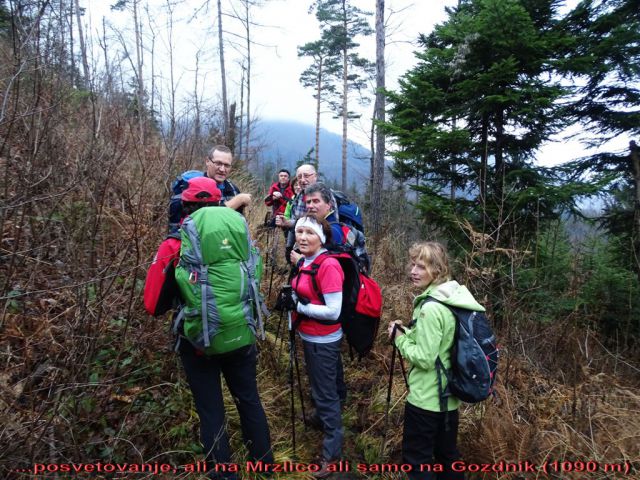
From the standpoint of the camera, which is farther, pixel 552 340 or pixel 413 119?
pixel 413 119

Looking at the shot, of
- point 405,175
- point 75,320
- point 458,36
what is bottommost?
point 75,320

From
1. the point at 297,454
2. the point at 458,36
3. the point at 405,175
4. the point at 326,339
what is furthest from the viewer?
the point at 405,175

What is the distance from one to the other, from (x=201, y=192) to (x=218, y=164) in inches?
39.7

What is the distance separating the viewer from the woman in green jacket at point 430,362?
2.11m

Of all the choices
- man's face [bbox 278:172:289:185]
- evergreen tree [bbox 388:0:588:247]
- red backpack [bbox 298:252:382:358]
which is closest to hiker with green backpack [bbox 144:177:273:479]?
red backpack [bbox 298:252:382:358]

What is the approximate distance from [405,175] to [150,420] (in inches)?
265

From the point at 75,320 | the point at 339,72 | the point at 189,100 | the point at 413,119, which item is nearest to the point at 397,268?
the point at 413,119

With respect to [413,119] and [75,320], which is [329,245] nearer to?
[75,320]

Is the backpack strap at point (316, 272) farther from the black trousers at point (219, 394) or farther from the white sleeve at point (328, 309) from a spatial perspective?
the black trousers at point (219, 394)

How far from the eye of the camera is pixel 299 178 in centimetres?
404

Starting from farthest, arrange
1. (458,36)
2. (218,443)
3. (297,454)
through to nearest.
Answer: (458,36) → (297,454) → (218,443)

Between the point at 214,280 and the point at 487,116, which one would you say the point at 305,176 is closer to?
the point at 214,280

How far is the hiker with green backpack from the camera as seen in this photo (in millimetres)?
2000

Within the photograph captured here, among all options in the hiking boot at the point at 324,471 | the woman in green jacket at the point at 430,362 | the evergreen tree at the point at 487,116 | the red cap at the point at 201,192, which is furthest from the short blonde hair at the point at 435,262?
the evergreen tree at the point at 487,116
